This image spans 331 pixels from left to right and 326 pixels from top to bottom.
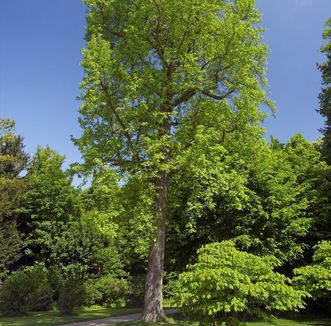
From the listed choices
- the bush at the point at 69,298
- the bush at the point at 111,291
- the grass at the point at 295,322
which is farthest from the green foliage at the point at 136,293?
the grass at the point at 295,322

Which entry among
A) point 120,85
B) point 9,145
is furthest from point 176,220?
point 9,145

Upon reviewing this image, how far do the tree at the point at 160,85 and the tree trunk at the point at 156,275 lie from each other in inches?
1.3

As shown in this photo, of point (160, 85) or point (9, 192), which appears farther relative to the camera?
point (9, 192)

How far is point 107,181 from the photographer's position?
13.1 metres

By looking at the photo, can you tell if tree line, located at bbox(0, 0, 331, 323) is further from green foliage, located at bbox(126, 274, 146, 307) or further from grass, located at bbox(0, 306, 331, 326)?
green foliage, located at bbox(126, 274, 146, 307)

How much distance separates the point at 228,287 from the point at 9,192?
50.6 ft

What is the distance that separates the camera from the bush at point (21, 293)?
58.1 feet

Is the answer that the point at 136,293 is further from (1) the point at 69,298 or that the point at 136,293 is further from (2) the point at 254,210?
(2) the point at 254,210

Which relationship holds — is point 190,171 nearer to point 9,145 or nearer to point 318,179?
point 318,179

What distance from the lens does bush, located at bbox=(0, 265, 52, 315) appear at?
58.1 feet

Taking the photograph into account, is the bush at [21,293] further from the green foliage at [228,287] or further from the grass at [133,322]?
the green foliage at [228,287]

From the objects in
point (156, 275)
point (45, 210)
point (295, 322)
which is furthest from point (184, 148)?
point (45, 210)

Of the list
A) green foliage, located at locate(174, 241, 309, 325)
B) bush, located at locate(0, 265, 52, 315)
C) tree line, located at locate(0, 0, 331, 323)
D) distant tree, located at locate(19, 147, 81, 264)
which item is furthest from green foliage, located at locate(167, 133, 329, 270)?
distant tree, located at locate(19, 147, 81, 264)

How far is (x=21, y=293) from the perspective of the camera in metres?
18.0
